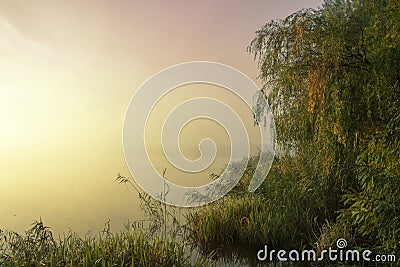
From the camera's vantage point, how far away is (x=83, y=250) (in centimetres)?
442

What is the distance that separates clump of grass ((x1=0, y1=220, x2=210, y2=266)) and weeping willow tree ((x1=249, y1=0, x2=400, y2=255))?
206cm

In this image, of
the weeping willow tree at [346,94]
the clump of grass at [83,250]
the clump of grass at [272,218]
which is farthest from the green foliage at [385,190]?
the clump of grass at [83,250]

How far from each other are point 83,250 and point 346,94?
3.43 meters

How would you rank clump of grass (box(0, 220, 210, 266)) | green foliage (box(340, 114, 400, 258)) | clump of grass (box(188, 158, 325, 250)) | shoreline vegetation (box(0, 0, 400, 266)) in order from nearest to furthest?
green foliage (box(340, 114, 400, 258)) < clump of grass (box(0, 220, 210, 266)) < shoreline vegetation (box(0, 0, 400, 266)) < clump of grass (box(188, 158, 325, 250))

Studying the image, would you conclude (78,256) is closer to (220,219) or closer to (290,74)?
(220,219)

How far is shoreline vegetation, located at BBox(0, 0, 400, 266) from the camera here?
169 inches

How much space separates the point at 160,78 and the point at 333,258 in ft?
11.2

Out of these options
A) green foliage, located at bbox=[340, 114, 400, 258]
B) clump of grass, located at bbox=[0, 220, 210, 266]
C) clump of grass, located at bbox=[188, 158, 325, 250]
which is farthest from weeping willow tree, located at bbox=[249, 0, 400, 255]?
clump of grass, located at bbox=[0, 220, 210, 266]

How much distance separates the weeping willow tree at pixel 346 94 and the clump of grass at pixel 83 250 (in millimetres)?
2056

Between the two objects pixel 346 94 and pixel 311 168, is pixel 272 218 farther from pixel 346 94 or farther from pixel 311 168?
pixel 346 94

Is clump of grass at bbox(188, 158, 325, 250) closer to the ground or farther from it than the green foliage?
closer to the ground

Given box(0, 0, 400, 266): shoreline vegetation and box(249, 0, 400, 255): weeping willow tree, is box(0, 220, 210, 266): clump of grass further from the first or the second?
box(249, 0, 400, 255): weeping willow tree

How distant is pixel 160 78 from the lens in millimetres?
6293

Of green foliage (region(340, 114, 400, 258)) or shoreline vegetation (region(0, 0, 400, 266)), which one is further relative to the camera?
shoreline vegetation (region(0, 0, 400, 266))
